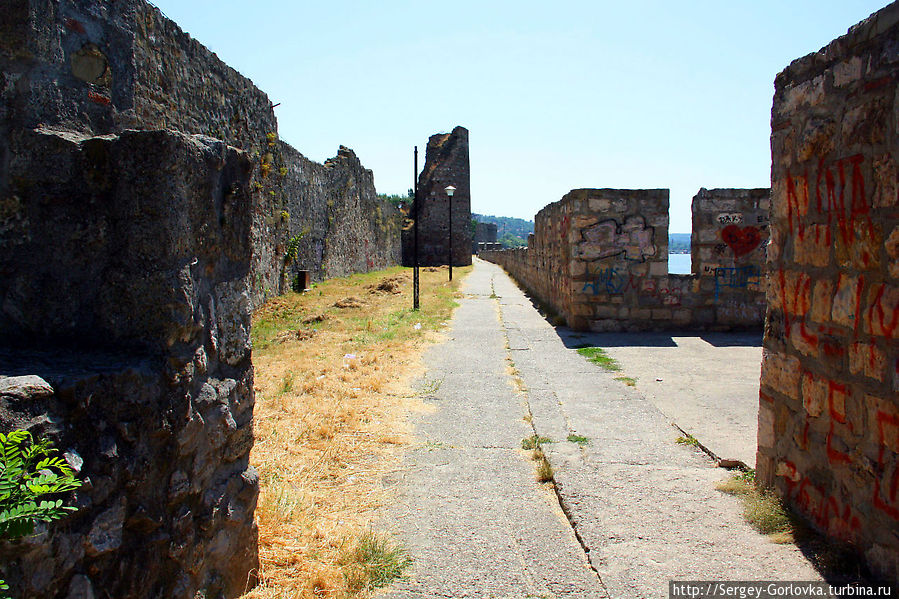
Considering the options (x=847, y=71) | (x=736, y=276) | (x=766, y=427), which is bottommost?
(x=766, y=427)

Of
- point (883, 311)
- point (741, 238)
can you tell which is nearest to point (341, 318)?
point (741, 238)

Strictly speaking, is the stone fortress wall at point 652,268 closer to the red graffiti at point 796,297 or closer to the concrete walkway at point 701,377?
the concrete walkway at point 701,377

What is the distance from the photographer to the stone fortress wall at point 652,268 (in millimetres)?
8742

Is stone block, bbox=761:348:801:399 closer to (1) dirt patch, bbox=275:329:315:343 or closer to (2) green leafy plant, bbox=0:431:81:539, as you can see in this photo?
(2) green leafy plant, bbox=0:431:81:539

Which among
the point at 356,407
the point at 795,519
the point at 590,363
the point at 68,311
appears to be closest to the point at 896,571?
the point at 795,519

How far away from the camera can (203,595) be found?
1.90m

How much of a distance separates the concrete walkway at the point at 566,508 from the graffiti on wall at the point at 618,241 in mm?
3992

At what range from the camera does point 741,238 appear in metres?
8.69

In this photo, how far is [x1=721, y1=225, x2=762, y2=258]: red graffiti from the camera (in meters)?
8.65

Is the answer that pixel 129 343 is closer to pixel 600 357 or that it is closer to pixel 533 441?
pixel 533 441

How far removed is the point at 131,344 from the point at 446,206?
33851 millimetres

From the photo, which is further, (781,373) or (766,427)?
(766,427)

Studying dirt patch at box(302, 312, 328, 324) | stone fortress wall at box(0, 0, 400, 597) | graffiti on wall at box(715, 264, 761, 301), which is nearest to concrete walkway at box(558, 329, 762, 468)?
graffiti on wall at box(715, 264, 761, 301)

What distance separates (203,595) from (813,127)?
3083 mm
